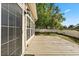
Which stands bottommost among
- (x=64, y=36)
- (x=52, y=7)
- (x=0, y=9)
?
(x=64, y=36)

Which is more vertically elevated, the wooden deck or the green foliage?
the green foliage

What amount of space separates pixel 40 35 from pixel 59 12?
4.69 feet

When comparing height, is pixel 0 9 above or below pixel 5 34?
above

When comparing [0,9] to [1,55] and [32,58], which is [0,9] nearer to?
[1,55]

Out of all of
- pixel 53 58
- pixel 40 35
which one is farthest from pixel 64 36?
pixel 53 58

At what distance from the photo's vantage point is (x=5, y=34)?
2.29 meters

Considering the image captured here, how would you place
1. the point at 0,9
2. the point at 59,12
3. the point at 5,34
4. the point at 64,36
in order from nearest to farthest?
1. the point at 0,9
2. the point at 5,34
3. the point at 59,12
4. the point at 64,36

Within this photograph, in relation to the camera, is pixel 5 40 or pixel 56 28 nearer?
pixel 5 40

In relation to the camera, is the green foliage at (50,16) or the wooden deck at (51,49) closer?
the wooden deck at (51,49)

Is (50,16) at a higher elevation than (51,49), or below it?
higher

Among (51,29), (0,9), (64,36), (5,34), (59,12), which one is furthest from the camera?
(64,36)

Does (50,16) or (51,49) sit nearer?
(51,49)

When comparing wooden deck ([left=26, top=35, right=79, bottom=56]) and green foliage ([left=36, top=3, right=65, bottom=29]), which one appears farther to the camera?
green foliage ([left=36, top=3, right=65, bottom=29])

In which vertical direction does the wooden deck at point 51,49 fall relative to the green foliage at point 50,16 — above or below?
below
